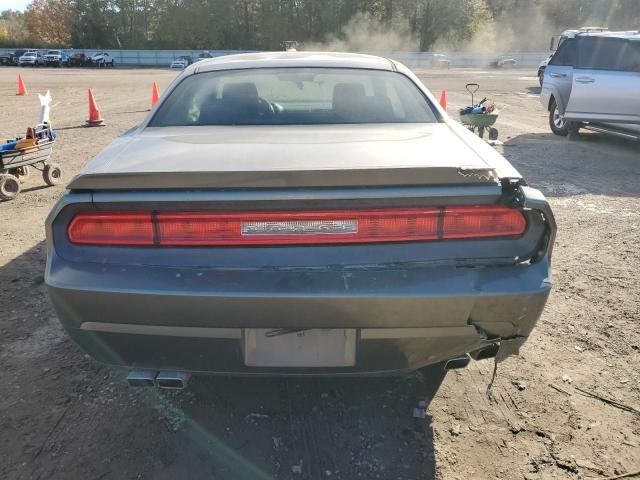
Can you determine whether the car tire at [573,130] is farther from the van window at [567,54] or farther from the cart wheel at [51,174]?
the cart wheel at [51,174]

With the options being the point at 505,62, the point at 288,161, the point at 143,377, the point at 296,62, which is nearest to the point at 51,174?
the point at 296,62

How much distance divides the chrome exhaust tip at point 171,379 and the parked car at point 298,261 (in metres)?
0.04

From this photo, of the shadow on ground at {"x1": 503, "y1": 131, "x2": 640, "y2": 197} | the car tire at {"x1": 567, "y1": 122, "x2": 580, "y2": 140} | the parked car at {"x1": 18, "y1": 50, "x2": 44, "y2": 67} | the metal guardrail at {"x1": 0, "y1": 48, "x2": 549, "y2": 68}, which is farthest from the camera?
the metal guardrail at {"x1": 0, "y1": 48, "x2": 549, "y2": 68}

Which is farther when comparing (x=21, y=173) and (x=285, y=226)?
(x=21, y=173)

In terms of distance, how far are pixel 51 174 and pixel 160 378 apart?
5.06 m

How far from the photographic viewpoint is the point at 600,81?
28.0ft

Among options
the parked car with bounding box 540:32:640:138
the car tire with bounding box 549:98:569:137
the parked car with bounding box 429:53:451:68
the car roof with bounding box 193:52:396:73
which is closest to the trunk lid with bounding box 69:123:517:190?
the car roof with bounding box 193:52:396:73

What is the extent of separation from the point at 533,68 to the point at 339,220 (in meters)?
52.7

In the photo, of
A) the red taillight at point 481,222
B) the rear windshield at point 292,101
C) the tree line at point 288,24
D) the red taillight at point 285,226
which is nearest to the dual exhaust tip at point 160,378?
the red taillight at point 285,226

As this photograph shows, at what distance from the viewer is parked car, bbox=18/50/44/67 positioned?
45088 millimetres

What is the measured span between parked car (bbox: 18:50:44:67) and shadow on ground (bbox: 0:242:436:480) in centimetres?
5090

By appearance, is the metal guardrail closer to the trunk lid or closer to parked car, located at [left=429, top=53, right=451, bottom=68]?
parked car, located at [left=429, top=53, right=451, bottom=68]

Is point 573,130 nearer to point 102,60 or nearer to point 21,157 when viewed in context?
point 21,157

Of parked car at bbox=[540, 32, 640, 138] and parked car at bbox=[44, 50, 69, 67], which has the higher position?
parked car at bbox=[540, 32, 640, 138]
